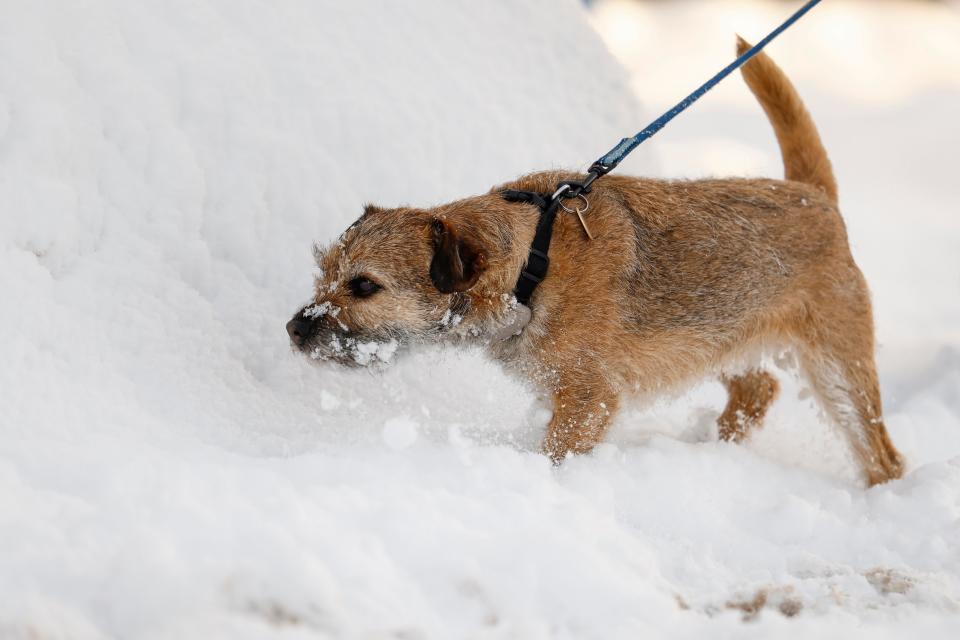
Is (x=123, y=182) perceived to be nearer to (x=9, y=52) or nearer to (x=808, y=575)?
(x=9, y=52)

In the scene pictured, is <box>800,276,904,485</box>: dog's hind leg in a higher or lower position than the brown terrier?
lower

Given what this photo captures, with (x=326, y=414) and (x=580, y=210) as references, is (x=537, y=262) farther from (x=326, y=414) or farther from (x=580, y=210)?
(x=326, y=414)

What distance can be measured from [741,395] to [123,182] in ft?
12.4

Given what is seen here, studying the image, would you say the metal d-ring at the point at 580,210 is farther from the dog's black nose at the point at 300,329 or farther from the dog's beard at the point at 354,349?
the dog's black nose at the point at 300,329


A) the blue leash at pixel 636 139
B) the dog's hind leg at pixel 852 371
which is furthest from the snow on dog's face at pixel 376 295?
the dog's hind leg at pixel 852 371

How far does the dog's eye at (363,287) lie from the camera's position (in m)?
3.69

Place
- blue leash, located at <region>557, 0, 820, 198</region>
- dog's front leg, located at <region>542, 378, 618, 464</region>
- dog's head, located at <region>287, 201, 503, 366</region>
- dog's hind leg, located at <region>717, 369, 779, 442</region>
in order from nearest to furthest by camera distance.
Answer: dog's head, located at <region>287, 201, 503, 366</region> < dog's front leg, located at <region>542, 378, 618, 464</region> < blue leash, located at <region>557, 0, 820, 198</region> < dog's hind leg, located at <region>717, 369, 779, 442</region>

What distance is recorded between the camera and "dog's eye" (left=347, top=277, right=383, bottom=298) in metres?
3.69

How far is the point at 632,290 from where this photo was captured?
3934mm

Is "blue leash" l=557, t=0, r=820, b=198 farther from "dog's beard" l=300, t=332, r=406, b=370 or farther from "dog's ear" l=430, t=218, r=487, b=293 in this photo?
"dog's beard" l=300, t=332, r=406, b=370

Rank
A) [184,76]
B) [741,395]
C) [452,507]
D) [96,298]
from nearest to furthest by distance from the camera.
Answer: [452,507]
[96,298]
[184,76]
[741,395]

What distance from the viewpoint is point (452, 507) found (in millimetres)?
2740

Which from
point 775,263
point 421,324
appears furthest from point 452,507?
point 775,263

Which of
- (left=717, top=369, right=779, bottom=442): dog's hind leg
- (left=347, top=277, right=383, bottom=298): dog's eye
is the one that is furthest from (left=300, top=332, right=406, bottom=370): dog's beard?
(left=717, top=369, right=779, bottom=442): dog's hind leg
